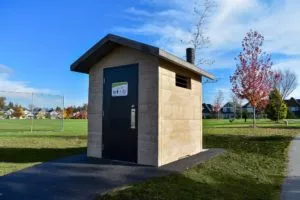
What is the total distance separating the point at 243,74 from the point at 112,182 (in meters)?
26.1

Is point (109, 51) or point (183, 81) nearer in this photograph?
point (109, 51)

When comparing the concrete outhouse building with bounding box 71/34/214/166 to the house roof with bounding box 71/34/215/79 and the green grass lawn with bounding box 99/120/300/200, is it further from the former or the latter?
the green grass lawn with bounding box 99/120/300/200

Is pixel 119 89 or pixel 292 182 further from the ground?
pixel 119 89

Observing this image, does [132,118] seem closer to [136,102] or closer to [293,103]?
[136,102]

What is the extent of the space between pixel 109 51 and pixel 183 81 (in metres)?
2.46

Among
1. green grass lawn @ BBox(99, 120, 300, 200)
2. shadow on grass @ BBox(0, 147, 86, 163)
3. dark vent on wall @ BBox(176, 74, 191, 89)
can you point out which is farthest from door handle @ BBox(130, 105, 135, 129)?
shadow on grass @ BBox(0, 147, 86, 163)

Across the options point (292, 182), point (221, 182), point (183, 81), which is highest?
point (183, 81)

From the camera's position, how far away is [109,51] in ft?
29.1

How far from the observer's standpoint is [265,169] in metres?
9.16

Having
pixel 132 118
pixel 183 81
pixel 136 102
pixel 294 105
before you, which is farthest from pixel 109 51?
pixel 294 105

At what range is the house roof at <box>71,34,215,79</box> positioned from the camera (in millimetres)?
7672

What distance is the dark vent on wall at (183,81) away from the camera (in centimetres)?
908

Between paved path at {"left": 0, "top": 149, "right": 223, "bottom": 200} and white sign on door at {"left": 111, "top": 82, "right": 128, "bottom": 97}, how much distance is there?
1859mm

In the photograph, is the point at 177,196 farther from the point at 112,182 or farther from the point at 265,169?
the point at 265,169
